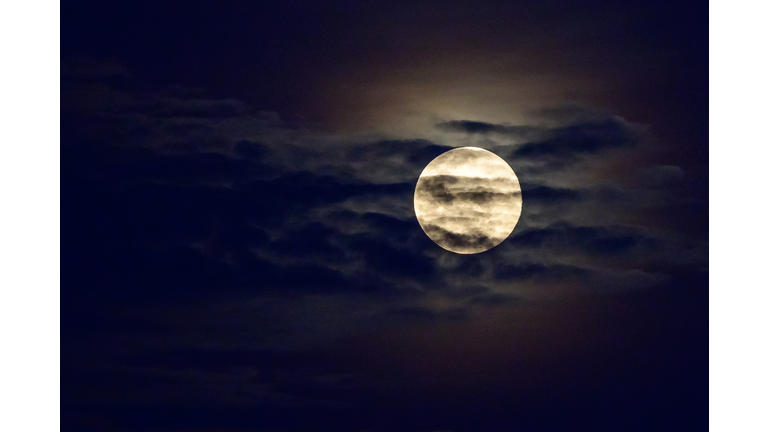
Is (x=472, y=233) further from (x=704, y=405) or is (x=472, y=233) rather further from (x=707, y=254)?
(x=704, y=405)

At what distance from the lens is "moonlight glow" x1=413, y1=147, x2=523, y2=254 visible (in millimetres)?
11047

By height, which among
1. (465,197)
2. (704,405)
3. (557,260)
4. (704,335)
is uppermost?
(465,197)

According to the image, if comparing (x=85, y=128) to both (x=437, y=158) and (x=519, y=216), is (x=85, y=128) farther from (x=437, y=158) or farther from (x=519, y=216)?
(x=519, y=216)

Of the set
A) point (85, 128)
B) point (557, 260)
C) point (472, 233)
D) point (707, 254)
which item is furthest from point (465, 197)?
point (85, 128)

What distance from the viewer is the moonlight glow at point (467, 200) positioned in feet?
36.2

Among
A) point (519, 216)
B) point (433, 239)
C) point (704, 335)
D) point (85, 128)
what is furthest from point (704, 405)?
point (85, 128)

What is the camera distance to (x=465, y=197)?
11016 mm

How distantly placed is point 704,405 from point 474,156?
483 cm

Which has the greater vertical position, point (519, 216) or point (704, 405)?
point (519, 216)

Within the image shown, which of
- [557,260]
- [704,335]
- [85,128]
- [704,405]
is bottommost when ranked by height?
[704,405]

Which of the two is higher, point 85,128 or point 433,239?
point 85,128

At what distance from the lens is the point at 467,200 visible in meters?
11.0

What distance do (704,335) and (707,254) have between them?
3.76 feet

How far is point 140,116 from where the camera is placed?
38.0 ft
